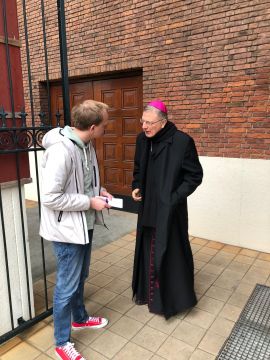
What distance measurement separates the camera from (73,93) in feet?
21.6

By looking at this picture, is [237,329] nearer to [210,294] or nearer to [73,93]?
[210,294]

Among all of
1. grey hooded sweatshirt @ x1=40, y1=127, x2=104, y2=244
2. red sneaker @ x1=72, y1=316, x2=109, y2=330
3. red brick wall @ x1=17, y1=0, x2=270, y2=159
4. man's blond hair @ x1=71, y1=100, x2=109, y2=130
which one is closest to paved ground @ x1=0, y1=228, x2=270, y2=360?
red sneaker @ x1=72, y1=316, x2=109, y2=330

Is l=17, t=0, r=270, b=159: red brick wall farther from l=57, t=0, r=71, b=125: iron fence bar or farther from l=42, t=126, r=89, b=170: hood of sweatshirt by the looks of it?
l=42, t=126, r=89, b=170: hood of sweatshirt

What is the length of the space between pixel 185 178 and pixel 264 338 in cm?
148

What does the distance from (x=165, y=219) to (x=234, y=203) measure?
85.4 inches

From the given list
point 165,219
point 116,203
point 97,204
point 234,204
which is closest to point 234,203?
point 234,204

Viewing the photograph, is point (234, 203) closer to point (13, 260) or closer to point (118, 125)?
point (118, 125)

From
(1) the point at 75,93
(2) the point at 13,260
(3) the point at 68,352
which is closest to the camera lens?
(3) the point at 68,352

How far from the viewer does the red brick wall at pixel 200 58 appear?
13.1 ft

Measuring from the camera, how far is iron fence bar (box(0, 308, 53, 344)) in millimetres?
2494

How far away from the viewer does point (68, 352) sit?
2.33 meters

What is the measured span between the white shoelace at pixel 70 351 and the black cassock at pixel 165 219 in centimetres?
82

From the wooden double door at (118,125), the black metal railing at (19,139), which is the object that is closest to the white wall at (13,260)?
the black metal railing at (19,139)

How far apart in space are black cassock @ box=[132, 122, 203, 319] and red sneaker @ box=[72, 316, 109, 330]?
0.46m
